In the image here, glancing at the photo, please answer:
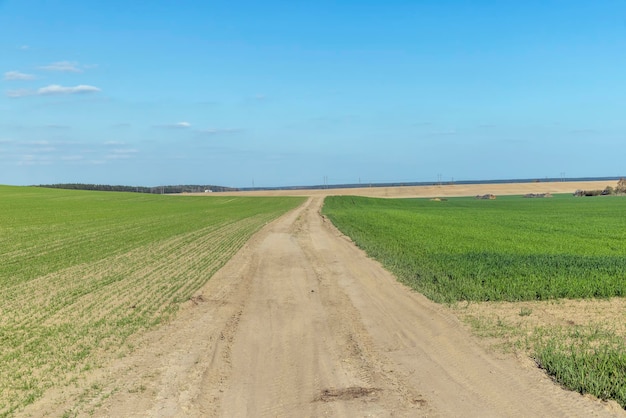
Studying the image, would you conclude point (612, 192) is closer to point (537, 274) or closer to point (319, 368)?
point (537, 274)

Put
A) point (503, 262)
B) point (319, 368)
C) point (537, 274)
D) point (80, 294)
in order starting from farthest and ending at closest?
point (503, 262) < point (537, 274) < point (80, 294) < point (319, 368)

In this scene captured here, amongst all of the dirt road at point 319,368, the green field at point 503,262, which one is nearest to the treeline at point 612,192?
the green field at point 503,262

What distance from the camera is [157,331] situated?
1055cm

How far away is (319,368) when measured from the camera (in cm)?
816

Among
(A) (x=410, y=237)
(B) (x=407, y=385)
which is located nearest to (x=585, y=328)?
(B) (x=407, y=385)

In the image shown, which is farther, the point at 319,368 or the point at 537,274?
the point at 537,274

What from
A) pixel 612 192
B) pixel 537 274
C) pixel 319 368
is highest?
pixel 612 192

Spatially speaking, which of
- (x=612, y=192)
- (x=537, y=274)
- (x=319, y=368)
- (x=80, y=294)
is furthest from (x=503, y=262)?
(x=612, y=192)

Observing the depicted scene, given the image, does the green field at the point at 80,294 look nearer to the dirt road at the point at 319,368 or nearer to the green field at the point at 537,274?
the dirt road at the point at 319,368

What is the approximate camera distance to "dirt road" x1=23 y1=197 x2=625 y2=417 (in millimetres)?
6676

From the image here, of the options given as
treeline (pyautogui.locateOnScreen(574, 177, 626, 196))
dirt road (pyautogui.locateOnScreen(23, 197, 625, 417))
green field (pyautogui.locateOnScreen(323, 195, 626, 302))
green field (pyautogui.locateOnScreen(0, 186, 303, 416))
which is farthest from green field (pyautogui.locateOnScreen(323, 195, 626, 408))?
treeline (pyautogui.locateOnScreen(574, 177, 626, 196))

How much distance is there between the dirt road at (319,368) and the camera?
6.68 m

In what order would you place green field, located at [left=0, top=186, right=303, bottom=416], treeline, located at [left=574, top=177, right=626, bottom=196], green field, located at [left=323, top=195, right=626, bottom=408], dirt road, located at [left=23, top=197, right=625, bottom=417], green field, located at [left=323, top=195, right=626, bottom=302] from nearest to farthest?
dirt road, located at [left=23, top=197, right=625, bottom=417] → green field, located at [left=323, top=195, right=626, bottom=408] → green field, located at [left=0, top=186, right=303, bottom=416] → green field, located at [left=323, top=195, right=626, bottom=302] → treeline, located at [left=574, top=177, right=626, bottom=196]

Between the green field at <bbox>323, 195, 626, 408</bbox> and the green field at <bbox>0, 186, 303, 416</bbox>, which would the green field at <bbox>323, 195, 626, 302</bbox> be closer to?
the green field at <bbox>323, 195, 626, 408</bbox>
